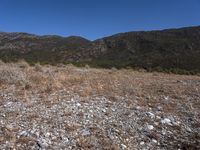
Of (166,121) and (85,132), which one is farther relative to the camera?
(166,121)

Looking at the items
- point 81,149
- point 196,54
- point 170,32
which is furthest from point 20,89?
point 170,32

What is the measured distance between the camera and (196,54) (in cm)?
8131

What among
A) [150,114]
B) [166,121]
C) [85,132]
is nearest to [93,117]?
[85,132]

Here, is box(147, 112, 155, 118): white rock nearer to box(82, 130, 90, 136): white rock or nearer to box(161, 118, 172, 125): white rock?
box(161, 118, 172, 125): white rock

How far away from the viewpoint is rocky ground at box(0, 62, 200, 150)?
6.84m

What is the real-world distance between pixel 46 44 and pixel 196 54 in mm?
57525

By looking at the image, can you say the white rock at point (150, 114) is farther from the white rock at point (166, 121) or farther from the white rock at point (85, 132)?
the white rock at point (85, 132)

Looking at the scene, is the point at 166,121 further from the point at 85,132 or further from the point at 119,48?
the point at 119,48

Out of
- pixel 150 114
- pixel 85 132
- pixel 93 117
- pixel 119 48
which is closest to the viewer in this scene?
pixel 85 132

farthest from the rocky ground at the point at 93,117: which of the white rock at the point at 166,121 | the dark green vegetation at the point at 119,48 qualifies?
the dark green vegetation at the point at 119,48

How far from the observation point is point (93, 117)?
8.22 m

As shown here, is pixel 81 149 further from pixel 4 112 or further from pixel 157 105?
pixel 157 105

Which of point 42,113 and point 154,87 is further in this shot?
point 154,87

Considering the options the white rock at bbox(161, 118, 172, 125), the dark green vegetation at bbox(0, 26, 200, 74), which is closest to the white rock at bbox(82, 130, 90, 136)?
the white rock at bbox(161, 118, 172, 125)
